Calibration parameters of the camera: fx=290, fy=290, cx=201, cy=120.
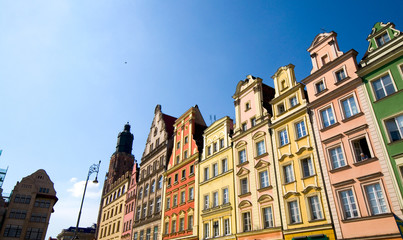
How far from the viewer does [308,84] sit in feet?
82.6

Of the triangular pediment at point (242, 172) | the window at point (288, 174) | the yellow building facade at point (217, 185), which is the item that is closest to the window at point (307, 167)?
the window at point (288, 174)

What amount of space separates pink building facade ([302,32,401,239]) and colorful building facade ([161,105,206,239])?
683 inches

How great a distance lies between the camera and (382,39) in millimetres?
21172

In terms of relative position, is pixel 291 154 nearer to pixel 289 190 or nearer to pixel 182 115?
pixel 289 190

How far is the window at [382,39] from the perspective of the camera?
2088 cm

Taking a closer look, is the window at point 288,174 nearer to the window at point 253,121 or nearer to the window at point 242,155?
the window at point 242,155

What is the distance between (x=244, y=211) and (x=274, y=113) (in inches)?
380

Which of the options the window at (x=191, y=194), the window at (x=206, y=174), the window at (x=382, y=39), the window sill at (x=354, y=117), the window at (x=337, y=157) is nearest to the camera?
the window sill at (x=354, y=117)

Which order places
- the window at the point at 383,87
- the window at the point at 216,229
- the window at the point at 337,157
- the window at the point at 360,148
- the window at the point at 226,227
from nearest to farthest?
the window at the point at 383,87 → the window at the point at 360,148 → the window at the point at 337,157 → the window at the point at 226,227 → the window at the point at 216,229

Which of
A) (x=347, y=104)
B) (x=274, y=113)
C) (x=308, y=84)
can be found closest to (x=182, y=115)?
(x=274, y=113)

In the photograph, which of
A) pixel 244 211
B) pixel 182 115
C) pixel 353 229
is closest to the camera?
pixel 353 229

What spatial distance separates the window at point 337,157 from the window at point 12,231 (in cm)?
6392

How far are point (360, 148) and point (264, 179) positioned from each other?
8795 mm

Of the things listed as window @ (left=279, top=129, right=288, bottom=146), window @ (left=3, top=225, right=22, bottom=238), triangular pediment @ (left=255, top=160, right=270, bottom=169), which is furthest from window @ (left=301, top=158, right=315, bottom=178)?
window @ (left=3, top=225, right=22, bottom=238)
